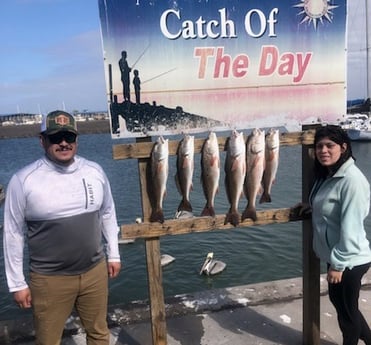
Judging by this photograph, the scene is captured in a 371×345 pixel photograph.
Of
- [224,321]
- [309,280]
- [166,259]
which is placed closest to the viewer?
[309,280]

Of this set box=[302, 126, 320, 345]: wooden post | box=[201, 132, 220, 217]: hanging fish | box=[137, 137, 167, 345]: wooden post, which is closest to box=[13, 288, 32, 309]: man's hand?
box=[137, 137, 167, 345]: wooden post

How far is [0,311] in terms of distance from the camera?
25.3 feet

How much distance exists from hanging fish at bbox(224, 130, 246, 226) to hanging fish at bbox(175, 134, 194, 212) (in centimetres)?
29

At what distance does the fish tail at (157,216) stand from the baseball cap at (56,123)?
87cm

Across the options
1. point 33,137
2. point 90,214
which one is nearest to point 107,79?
point 90,214

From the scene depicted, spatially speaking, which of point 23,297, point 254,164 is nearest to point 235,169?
point 254,164

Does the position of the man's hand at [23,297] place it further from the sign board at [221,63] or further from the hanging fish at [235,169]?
the hanging fish at [235,169]

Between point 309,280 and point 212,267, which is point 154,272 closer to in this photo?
point 309,280

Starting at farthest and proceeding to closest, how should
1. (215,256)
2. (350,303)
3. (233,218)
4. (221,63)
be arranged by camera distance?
(215,256) → (233,218) → (221,63) → (350,303)

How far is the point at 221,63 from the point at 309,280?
196 cm

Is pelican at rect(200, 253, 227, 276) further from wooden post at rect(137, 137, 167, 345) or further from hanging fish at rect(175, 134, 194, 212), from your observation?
hanging fish at rect(175, 134, 194, 212)

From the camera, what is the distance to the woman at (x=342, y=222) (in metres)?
2.52

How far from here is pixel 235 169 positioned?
2.92 m

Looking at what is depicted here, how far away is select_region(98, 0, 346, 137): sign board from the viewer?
9.06 ft
